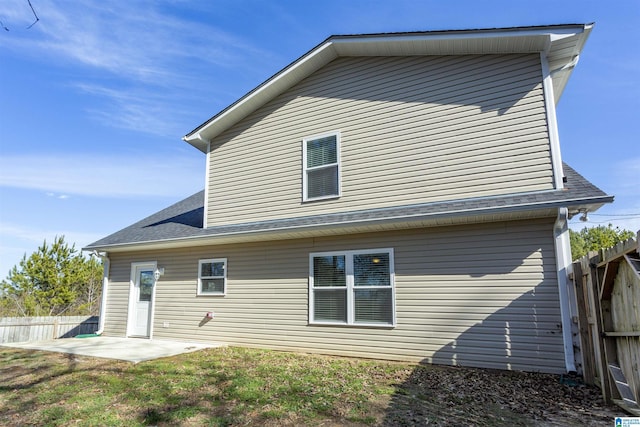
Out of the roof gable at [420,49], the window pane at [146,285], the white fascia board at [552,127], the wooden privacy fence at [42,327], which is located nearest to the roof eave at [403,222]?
the white fascia board at [552,127]

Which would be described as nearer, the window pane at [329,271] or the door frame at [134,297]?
the window pane at [329,271]

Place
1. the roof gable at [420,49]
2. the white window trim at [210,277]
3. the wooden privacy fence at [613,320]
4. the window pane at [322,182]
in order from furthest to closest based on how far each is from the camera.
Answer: the white window trim at [210,277] → the window pane at [322,182] → the roof gable at [420,49] → the wooden privacy fence at [613,320]

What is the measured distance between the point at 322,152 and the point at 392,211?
241 centimetres

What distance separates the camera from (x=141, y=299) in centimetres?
1052

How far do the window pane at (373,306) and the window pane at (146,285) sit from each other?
6.36 m

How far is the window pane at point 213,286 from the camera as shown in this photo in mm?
9141

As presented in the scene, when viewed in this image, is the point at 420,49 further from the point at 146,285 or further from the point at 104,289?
the point at 104,289

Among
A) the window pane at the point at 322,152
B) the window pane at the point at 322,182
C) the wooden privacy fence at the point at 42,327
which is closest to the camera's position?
the window pane at the point at 322,182

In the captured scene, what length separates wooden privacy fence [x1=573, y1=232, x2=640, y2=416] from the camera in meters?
3.58

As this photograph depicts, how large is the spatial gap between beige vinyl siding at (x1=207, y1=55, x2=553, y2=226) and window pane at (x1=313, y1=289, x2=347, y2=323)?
69.9 inches

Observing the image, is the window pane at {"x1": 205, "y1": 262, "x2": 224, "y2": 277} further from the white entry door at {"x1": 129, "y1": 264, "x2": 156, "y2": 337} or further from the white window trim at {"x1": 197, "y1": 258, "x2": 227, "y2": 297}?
the white entry door at {"x1": 129, "y1": 264, "x2": 156, "y2": 337}

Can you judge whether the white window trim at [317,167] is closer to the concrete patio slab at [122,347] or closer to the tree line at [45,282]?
the concrete patio slab at [122,347]

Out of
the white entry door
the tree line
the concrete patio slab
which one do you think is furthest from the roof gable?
the tree line

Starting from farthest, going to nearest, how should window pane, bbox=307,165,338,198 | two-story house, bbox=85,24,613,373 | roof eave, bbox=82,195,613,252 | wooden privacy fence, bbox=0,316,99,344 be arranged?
wooden privacy fence, bbox=0,316,99,344 < window pane, bbox=307,165,338,198 < two-story house, bbox=85,24,613,373 < roof eave, bbox=82,195,613,252
